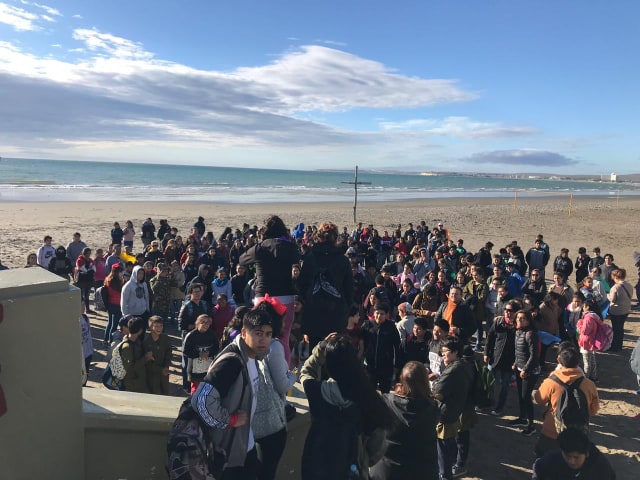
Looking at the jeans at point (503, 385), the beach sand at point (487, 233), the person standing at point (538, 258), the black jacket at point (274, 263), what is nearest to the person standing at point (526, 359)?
the jeans at point (503, 385)

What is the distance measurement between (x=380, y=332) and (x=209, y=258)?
21.6ft

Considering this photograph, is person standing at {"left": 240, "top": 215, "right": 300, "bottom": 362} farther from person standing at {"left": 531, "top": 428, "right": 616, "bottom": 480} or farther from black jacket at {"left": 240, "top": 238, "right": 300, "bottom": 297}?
person standing at {"left": 531, "top": 428, "right": 616, "bottom": 480}

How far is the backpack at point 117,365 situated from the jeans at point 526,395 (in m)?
5.01

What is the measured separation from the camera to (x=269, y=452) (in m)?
3.21

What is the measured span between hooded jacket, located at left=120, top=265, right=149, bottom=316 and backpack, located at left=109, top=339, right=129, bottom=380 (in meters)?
2.52

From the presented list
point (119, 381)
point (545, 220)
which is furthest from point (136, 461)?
point (545, 220)

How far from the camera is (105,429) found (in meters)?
2.99

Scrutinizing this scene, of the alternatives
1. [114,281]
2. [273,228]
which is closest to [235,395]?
[273,228]

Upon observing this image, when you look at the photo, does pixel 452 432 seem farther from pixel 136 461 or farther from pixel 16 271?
pixel 16 271

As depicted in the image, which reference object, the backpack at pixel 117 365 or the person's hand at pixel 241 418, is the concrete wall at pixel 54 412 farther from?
the backpack at pixel 117 365

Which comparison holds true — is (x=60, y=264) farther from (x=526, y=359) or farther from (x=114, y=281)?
(x=526, y=359)

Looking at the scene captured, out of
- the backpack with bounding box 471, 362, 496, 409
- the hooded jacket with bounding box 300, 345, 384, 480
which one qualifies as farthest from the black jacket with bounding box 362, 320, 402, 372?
the hooded jacket with bounding box 300, 345, 384, 480

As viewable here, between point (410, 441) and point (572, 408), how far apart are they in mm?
1942

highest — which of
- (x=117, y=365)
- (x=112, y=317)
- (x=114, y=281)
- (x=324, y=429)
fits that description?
(x=324, y=429)
